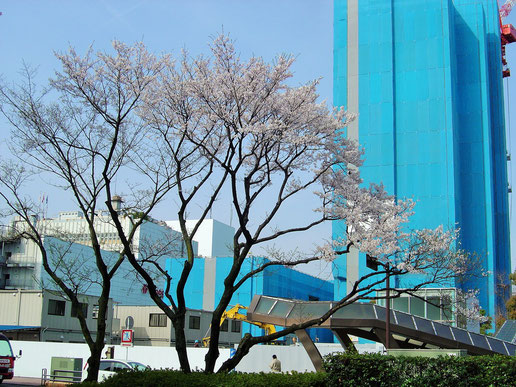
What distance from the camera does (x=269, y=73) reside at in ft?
48.7

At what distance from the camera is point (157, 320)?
51.0 meters

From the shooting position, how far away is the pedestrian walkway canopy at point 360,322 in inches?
890

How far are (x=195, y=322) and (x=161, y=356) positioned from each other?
20.4 meters

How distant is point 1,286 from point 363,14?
44343 millimetres

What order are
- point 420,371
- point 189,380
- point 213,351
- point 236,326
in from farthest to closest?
point 236,326, point 213,351, point 420,371, point 189,380

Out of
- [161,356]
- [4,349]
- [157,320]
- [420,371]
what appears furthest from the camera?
[157,320]

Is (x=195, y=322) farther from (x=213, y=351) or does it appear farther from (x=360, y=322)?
(x=213, y=351)

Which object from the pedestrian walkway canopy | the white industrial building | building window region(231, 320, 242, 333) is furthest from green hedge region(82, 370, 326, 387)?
building window region(231, 320, 242, 333)

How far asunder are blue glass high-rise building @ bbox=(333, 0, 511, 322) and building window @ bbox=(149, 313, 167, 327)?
1492cm

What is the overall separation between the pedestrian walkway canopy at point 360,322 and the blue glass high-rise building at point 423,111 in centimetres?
2293

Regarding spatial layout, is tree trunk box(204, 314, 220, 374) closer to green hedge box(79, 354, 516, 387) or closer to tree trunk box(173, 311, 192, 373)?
tree trunk box(173, 311, 192, 373)

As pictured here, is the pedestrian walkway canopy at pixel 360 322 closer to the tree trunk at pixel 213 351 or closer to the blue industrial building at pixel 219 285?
the tree trunk at pixel 213 351

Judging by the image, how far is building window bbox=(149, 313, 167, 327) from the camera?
1994 inches

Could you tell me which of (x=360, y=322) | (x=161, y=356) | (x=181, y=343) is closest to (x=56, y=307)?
(x=161, y=356)
